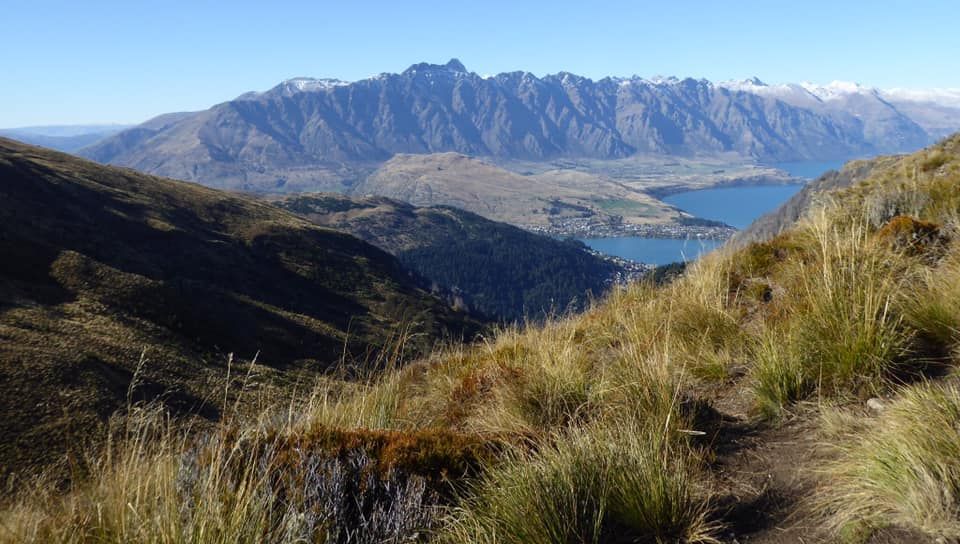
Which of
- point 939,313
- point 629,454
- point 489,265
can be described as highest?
point 939,313

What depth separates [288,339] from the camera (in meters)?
44.1

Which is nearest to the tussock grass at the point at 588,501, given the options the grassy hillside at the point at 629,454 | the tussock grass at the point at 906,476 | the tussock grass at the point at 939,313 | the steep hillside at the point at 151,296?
the grassy hillside at the point at 629,454

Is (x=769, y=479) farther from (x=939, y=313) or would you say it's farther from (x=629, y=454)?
(x=939, y=313)

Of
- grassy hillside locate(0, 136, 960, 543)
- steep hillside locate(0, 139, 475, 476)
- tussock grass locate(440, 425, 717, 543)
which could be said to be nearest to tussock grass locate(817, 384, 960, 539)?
grassy hillside locate(0, 136, 960, 543)

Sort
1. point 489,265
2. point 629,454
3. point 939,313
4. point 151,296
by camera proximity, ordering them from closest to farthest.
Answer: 1. point 629,454
2. point 939,313
3. point 151,296
4. point 489,265

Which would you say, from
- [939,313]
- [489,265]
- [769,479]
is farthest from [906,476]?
[489,265]

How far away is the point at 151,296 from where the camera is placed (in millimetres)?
40562

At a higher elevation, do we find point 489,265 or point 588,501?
point 588,501

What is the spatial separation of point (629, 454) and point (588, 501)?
1.25 ft

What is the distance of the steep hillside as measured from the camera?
63.8 ft

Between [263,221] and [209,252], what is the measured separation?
22.3 meters

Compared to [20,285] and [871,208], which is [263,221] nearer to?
[20,285]

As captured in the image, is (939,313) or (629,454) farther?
(939,313)

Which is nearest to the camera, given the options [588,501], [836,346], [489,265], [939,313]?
[588,501]
